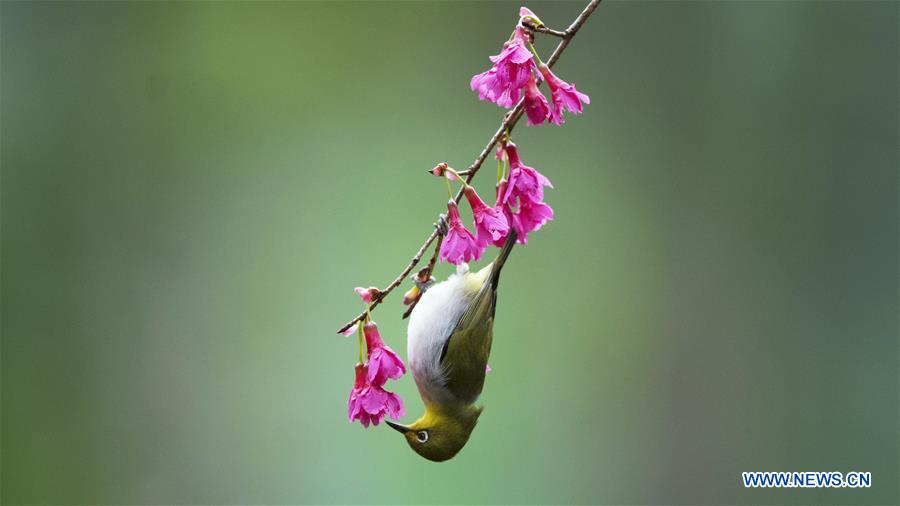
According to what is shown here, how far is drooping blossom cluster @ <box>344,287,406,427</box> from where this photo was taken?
1.32 m

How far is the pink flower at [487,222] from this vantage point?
1303 millimetres

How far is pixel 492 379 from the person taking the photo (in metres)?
3.88

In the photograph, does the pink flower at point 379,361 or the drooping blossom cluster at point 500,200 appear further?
the pink flower at point 379,361

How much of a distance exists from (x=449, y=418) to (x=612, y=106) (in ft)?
8.64

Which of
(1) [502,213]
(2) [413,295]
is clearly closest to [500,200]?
(1) [502,213]

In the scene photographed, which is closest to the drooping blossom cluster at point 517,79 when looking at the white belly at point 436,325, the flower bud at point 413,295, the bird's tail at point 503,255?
the bird's tail at point 503,255

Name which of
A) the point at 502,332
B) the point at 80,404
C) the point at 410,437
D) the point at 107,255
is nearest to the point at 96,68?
the point at 107,255

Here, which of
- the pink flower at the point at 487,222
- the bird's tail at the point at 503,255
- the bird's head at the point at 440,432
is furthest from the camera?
the bird's head at the point at 440,432

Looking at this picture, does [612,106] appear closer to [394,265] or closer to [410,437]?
[394,265]

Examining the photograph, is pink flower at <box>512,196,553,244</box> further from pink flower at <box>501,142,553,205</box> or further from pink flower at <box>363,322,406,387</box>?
pink flower at <box>363,322,406,387</box>

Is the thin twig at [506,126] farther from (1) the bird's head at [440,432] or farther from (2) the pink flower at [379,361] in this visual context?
(1) the bird's head at [440,432]

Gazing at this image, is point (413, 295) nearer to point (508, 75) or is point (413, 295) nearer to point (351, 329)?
point (351, 329)

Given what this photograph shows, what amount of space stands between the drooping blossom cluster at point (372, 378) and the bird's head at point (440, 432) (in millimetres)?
387

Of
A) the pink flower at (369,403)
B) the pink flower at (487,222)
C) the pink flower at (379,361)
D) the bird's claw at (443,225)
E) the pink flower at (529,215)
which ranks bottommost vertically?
the pink flower at (369,403)
